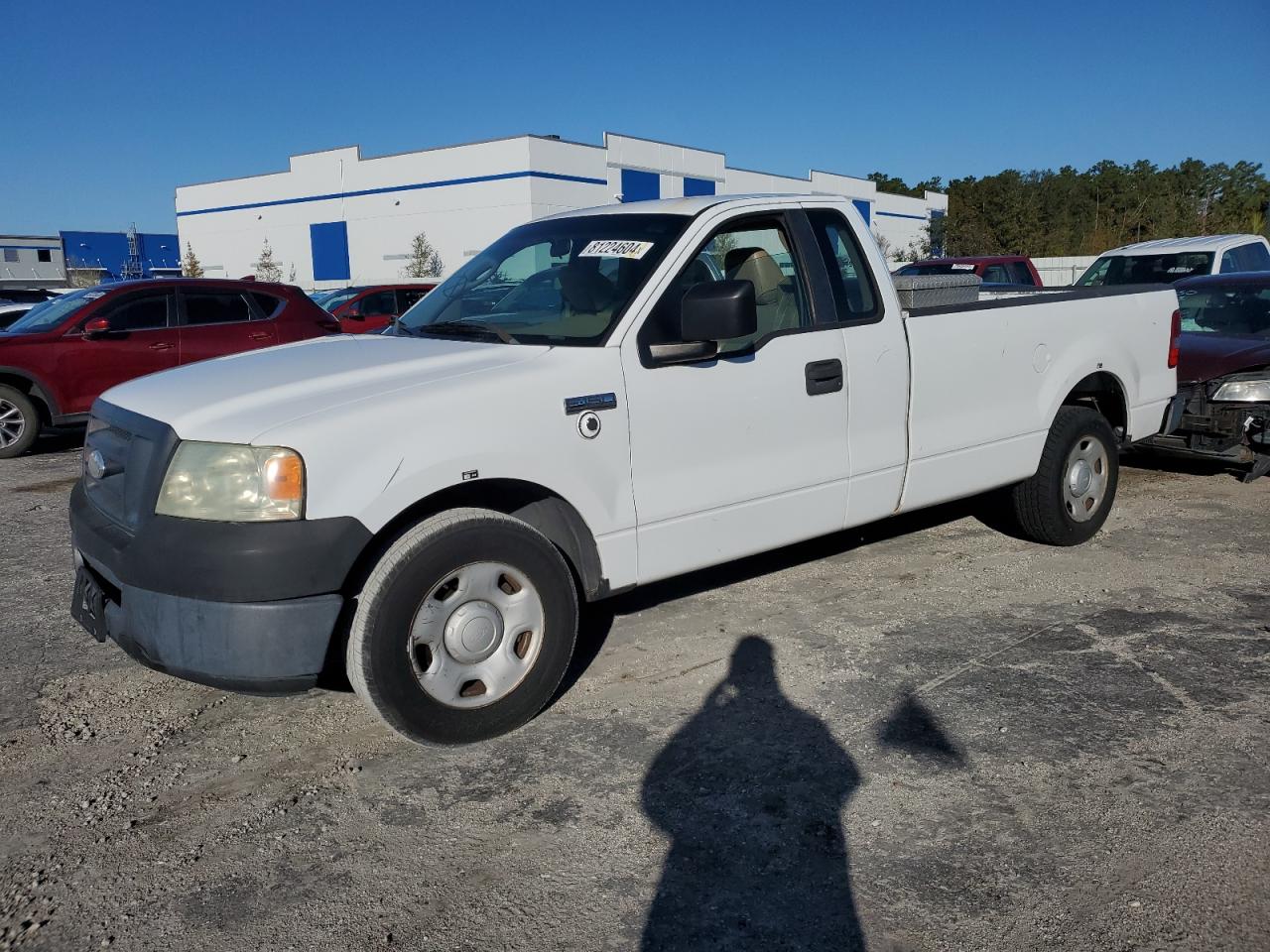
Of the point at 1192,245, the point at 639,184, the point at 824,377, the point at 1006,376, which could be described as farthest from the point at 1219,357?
the point at 639,184

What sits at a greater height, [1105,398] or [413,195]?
[413,195]

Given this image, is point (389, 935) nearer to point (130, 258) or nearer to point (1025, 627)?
point (1025, 627)

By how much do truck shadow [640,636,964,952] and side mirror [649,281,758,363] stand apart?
56.0 inches

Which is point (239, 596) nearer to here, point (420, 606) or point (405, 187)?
point (420, 606)

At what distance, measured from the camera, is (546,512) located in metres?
3.92

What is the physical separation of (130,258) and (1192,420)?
187ft

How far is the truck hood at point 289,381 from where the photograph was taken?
11.2 feet

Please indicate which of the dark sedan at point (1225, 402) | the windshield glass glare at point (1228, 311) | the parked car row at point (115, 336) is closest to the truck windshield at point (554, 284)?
the dark sedan at point (1225, 402)

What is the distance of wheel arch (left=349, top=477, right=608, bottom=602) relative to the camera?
3.70 meters

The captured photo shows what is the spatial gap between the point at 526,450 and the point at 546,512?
34cm

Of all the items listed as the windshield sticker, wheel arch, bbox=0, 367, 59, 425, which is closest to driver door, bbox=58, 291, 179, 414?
wheel arch, bbox=0, 367, 59, 425

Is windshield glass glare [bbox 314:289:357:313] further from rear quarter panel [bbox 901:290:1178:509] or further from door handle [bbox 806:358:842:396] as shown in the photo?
door handle [bbox 806:358:842:396]

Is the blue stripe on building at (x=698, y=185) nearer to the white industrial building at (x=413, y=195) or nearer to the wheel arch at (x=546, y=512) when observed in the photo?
the white industrial building at (x=413, y=195)

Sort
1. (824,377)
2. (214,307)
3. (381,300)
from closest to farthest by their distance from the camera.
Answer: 1. (824,377)
2. (214,307)
3. (381,300)
